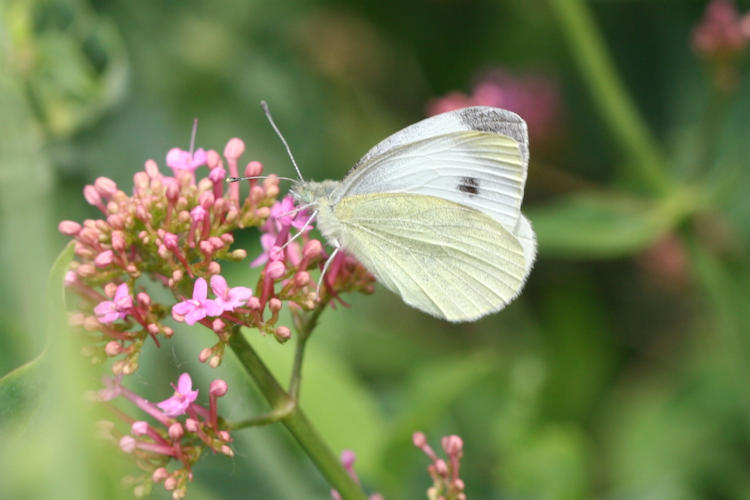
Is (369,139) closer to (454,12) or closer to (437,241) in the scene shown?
(454,12)

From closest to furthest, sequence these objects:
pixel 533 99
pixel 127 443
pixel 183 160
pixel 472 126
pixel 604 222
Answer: pixel 127 443 → pixel 183 160 → pixel 472 126 → pixel 604 222 → pixel 533 99

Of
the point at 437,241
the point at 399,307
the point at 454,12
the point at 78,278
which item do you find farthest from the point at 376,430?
the point at 454,12

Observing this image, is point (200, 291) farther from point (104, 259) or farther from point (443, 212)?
point (443, 212)

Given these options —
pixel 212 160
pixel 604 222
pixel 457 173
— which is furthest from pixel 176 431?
pixel 604 222

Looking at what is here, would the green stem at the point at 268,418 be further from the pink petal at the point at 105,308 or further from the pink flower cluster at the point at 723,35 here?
the pink flower cluster at the point at 723,35

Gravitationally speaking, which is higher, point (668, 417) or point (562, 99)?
point (562, 99)

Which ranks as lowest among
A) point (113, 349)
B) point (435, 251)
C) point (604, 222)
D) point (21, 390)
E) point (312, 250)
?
point (604, 222)
